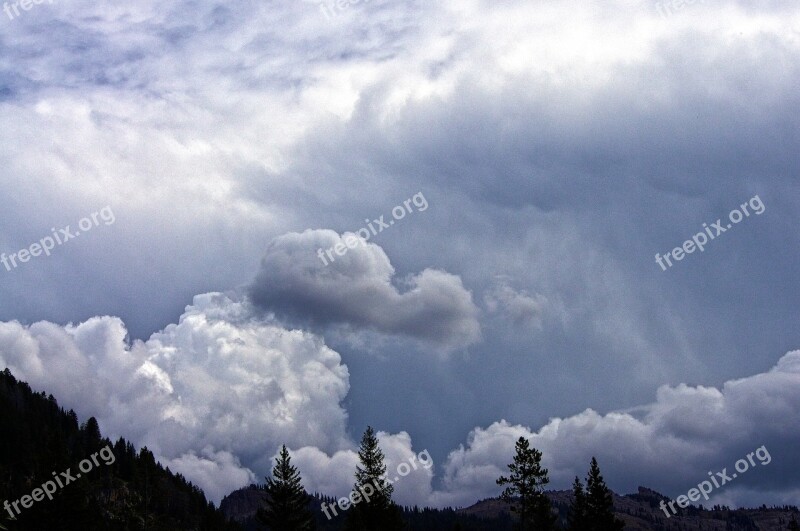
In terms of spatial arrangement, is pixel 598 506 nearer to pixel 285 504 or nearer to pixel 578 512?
pixel 578 512

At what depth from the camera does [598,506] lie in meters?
88.9

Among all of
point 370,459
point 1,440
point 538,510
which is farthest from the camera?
point 1,440

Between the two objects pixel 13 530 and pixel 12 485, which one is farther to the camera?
pixel 12 485

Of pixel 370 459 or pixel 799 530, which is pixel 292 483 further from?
pixel 799 530

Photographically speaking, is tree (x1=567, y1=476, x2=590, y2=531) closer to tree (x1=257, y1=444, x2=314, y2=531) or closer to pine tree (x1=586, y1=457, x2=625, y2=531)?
pine tree (x1=586, y1=457, x2=625, y2=531)

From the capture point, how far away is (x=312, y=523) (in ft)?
277

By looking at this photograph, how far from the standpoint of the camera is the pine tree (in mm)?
88000

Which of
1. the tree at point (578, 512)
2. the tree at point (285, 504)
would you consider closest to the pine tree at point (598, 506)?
the tree at point (578, 512)

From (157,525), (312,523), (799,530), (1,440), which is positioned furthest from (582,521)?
(1,440)

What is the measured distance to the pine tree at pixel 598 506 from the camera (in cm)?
8800

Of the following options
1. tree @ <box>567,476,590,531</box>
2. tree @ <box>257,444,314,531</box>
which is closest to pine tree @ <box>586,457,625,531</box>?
tree @ <box>567,476,590,531</box>

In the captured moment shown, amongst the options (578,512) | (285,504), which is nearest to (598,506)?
(578,512)

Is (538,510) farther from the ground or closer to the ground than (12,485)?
closer to the ground

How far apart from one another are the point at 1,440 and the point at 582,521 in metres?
161
